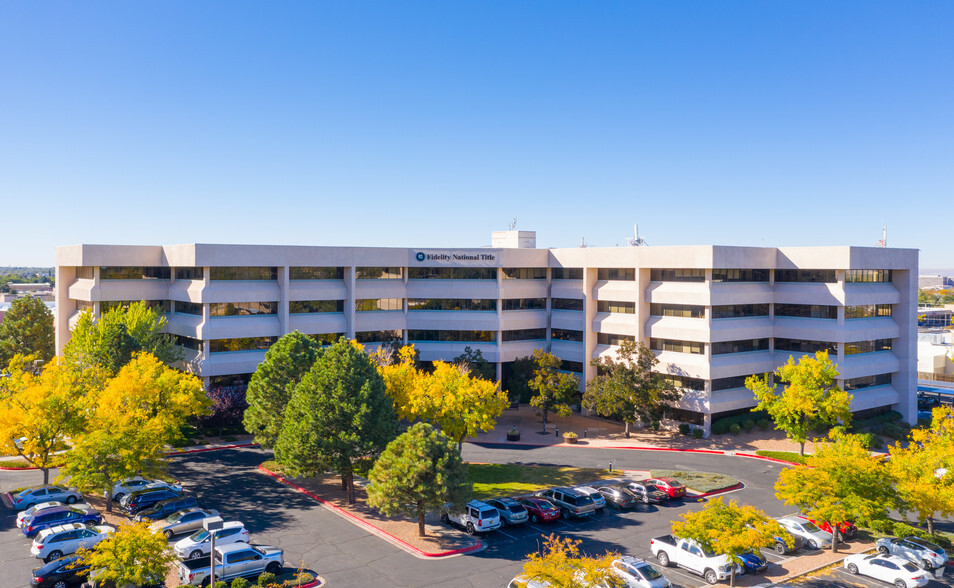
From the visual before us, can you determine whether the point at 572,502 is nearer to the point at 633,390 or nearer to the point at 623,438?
the point at 633,390

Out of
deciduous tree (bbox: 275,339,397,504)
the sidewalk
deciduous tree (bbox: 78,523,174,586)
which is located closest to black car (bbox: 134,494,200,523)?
deciduous tree (bbox: 275,339,397,504)

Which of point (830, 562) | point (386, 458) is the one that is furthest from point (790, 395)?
point (386, 458)

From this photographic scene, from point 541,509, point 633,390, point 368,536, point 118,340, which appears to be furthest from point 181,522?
point 633,390

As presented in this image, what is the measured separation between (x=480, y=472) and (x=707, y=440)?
2439 cm

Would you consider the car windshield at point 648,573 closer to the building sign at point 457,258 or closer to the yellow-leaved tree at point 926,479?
the yellow-leaved tree at point 926,479

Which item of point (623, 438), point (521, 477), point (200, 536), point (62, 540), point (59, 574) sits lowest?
point (623, 438)

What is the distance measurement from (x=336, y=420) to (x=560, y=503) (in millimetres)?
15104

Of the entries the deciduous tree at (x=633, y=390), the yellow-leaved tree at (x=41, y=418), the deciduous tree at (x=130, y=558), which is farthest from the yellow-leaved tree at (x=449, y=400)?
the deciduous tree at (x=130, y=558)

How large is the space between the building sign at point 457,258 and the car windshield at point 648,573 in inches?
1907

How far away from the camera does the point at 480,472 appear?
173 ft

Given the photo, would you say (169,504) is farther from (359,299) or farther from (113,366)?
(359,299)

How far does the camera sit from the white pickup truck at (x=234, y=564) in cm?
3194

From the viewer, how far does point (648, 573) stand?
3155cm

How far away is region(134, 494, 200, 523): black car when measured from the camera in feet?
132
